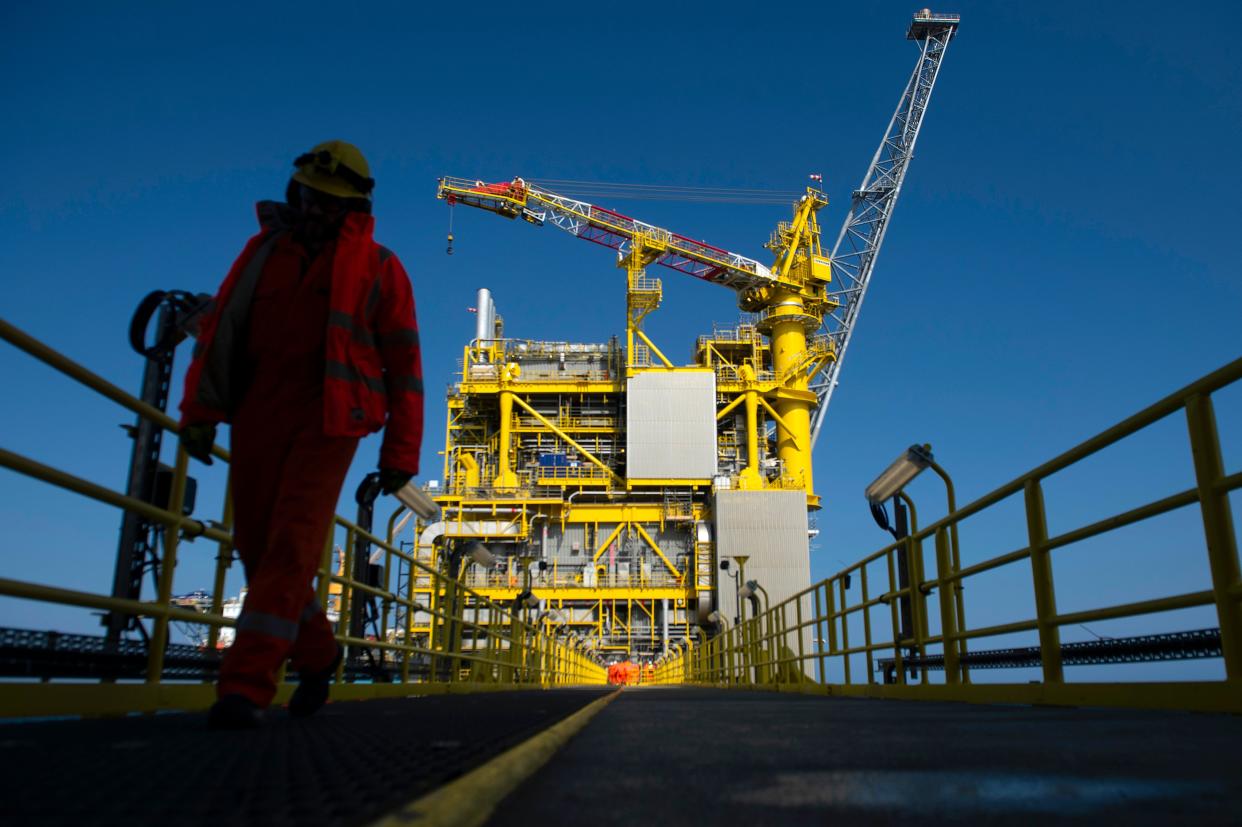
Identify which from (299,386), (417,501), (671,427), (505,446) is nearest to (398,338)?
(299,386)

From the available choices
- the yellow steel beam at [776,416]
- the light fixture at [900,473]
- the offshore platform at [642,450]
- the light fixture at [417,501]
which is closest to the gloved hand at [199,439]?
the light fixture at [417,501]

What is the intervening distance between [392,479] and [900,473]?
504cm

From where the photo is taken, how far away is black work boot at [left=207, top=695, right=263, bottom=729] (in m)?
2.48

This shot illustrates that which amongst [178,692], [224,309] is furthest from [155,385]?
[224,309]

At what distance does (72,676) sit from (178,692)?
3.06 feet

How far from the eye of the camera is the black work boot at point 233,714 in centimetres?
248

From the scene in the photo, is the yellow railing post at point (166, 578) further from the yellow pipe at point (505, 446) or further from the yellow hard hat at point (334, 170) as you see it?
the yellow pipe at point (505, 446)

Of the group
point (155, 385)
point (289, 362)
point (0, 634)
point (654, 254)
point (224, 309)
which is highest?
point (654, 254)

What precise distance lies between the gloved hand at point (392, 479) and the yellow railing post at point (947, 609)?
377 cm

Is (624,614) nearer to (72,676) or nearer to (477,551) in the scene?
(477,551)

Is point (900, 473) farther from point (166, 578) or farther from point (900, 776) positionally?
point (900, 776)

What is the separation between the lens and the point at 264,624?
2.59 meters

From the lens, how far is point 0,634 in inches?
144

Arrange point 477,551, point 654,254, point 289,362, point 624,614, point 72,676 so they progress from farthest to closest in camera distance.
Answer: point 654,254, point 624,614, point 477,551, point 72,676, point 289,362
